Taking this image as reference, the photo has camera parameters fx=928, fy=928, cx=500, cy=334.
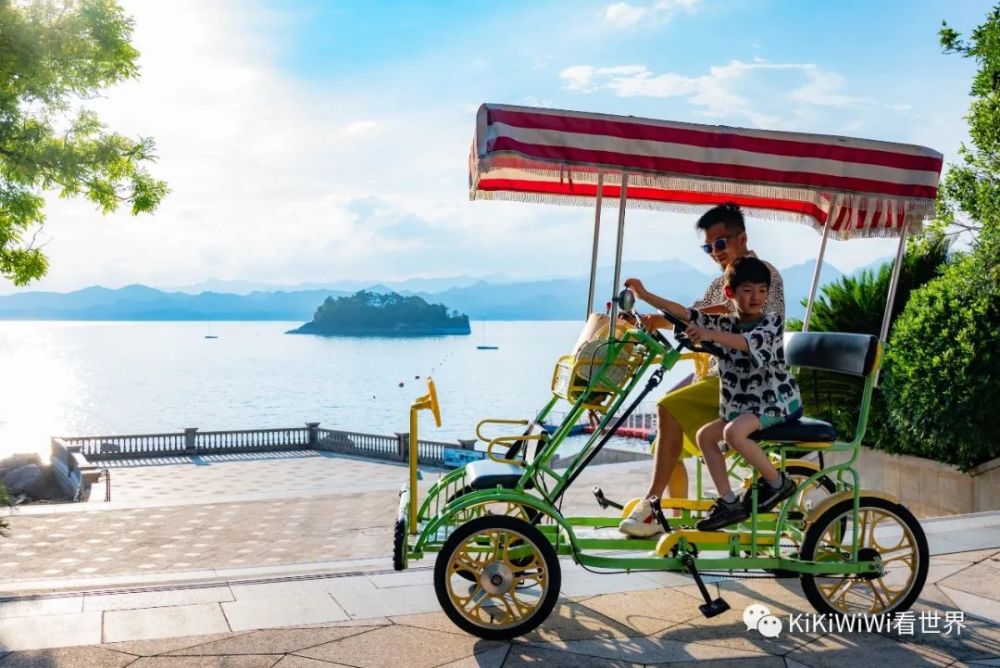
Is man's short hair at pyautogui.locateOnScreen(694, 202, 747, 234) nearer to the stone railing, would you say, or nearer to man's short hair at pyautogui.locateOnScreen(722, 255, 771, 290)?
man's short hair at pyautogui.locateOnScreen(722, 255, 771, 290)

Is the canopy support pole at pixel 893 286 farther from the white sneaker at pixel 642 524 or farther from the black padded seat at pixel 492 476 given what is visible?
the black padded seat at pixel 492 476

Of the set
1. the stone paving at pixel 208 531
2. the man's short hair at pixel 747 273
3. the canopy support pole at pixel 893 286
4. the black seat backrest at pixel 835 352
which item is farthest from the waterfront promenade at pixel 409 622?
the stone paving at pixel 208 531

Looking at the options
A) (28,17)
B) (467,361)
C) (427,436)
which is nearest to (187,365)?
(467,361)

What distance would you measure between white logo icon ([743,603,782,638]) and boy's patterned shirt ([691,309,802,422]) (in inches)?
41.2

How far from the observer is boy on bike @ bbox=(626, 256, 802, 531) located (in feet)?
14.9

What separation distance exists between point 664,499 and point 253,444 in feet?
101

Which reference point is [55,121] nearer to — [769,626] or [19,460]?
[769,626]

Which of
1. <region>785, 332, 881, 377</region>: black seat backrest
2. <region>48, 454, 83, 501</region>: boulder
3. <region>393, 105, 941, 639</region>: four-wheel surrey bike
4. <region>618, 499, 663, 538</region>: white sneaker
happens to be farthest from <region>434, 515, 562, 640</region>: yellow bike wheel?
<region>48, 454, 83, 501</region>: boulder

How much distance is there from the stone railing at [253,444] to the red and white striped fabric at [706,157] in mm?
26163

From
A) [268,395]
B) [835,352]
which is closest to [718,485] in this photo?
[835,352]

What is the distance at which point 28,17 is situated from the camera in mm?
8898

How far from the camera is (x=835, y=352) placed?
486 centimetres

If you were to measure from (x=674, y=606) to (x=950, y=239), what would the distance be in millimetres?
7987

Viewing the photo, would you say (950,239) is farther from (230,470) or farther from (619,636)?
(230,470)
